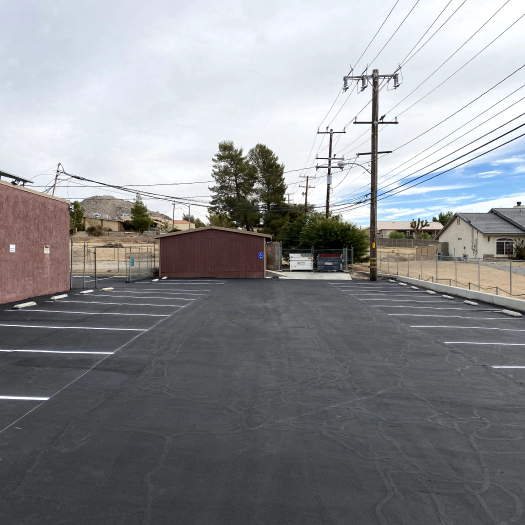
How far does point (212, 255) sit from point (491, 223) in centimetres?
3373

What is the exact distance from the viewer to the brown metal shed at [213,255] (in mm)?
32156

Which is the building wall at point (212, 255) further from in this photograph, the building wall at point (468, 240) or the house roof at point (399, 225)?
the house roof at point (399, 225)

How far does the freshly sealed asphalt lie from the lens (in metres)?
3.62

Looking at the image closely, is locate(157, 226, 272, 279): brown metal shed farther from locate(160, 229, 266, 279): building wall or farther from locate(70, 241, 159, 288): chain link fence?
locate(70, 241, 159, 288): chain link fence

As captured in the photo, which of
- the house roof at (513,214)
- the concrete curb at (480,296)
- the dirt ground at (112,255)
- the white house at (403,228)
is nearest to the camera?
the concrete curb at (480,296)

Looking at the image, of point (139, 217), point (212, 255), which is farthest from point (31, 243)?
point (139, 217)

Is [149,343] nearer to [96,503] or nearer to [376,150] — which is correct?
[96,503]

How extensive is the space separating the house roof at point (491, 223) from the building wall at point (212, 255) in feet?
93.3

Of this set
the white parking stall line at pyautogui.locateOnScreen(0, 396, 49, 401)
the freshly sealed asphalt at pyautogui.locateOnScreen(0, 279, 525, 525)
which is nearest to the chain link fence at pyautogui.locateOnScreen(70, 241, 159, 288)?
the freshly sealed asphalt at pyautogui.locateOnScreen(0, 279, 525, 525)

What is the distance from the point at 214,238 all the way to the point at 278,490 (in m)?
28.9

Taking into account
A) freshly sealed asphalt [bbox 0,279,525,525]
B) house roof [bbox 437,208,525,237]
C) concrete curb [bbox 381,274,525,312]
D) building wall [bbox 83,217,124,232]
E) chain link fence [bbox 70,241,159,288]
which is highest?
building wall [bbox 83,217,124,232]

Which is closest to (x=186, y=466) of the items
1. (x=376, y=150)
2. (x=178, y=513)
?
(x=178, y=513)

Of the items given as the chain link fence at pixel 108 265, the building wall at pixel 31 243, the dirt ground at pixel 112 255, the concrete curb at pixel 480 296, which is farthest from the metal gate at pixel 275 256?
the building wall at pixel 31 243

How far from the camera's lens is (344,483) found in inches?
156
